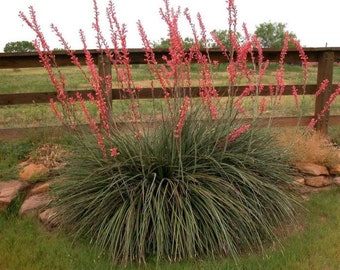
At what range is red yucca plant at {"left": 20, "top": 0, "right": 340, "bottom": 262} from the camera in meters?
3.26

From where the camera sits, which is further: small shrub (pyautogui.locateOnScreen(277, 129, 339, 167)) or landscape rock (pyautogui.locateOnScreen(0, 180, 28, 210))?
small shrub (pyautogui.locateOnScreen(277, 129, 339, 167))

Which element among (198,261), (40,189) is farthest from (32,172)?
(198,261)

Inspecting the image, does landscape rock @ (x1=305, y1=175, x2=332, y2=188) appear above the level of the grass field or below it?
below

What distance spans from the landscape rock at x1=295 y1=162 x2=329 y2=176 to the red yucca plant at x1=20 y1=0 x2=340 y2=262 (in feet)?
2.54

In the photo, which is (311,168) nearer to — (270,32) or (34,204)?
(34,204)

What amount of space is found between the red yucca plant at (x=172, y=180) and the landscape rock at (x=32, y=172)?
68 centimetres

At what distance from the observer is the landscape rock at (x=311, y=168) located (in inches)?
189

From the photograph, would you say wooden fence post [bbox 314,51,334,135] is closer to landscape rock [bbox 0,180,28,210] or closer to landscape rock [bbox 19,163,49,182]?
landscape rock [bbox 19,163,49,182]

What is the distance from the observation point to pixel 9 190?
426cm

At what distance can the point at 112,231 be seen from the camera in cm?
323

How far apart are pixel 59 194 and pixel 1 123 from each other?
5.04m

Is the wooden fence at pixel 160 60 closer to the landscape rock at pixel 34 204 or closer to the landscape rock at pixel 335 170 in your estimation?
the landscape rock at pixel 335 170

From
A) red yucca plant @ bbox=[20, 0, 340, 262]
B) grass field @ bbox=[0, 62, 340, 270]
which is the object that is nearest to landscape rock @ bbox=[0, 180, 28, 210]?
grass field @ bbox=[0, 62, 340, 270]

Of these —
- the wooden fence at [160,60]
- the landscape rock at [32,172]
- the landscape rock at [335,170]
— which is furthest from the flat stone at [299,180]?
the landscape rock at [32,172]
